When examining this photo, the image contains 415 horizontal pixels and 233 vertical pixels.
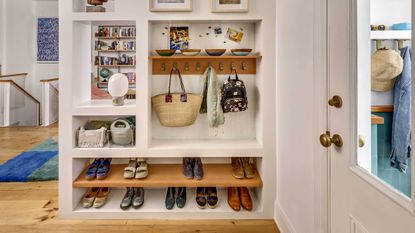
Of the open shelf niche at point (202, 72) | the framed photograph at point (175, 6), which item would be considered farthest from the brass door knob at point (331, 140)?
the framed photograph at point (175, 6)

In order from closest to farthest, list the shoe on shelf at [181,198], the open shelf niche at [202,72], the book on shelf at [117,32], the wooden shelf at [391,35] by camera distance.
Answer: the wooden shelf at [391,35] < the shoe on shelf at [181,198] < the open shelf niche at [202,72] < the book on shelf at [117,32]

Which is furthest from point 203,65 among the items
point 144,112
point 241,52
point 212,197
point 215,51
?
point 212,197

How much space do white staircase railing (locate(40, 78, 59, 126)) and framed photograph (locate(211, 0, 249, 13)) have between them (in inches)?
217

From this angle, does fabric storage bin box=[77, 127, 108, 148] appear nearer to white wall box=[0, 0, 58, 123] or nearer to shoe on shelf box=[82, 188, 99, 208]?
shoe on shelf box=[82, 188, 99, 208]

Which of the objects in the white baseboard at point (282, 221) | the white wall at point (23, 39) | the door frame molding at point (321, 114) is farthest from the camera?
the white wall at point (23, 39)

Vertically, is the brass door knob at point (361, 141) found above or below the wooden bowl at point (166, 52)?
below

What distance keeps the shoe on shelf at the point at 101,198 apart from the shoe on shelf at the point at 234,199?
990mm

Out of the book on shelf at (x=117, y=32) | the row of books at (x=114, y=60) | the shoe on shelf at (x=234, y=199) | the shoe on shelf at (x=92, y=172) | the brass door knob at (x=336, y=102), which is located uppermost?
the book on shelf at (x=117, y=32)

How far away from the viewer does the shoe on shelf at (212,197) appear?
8.29 feet

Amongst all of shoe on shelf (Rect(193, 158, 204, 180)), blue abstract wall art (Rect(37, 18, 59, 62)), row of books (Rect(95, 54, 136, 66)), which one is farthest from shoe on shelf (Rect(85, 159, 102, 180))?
blue abstract wall art (Rect(37, 18, 59, 62))

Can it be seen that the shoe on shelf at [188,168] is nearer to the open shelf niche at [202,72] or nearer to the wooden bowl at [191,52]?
the open shelf niche at [202,72]

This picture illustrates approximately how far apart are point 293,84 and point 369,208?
1010mm

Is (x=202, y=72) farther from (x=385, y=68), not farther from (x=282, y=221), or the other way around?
(x=385, y=68)

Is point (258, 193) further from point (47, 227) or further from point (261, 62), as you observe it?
point (47, 227)
